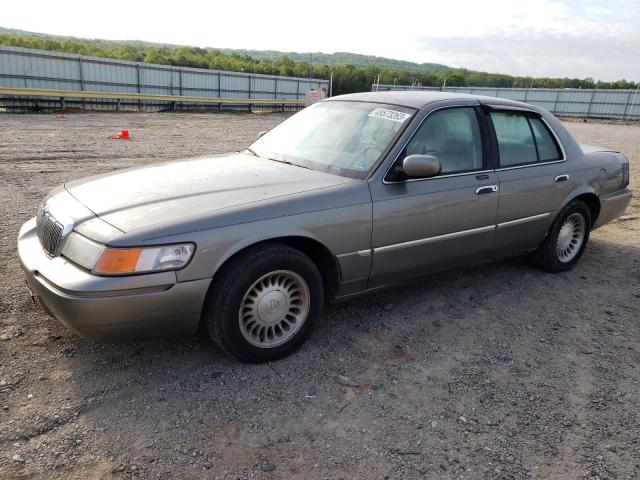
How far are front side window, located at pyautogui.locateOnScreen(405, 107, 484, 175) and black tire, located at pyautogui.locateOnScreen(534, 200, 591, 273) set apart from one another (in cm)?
A: 126

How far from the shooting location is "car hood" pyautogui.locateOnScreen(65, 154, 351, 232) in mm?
2926

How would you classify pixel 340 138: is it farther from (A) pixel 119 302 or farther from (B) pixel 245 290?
(A) pixel 119 302

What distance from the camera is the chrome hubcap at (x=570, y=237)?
4.98m

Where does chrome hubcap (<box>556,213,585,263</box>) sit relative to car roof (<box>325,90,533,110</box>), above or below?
below

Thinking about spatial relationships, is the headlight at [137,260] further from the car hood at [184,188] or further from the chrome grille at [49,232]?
the chrome grille at [49,232]

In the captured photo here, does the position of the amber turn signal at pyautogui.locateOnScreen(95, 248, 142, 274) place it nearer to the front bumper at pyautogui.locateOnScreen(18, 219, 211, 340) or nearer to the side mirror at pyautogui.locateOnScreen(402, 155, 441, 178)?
the front bumper at pyautogui.locateOnScreen(18, 219, 211, 340)

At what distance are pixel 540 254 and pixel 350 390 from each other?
112 inches

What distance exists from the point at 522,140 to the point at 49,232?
150 inches

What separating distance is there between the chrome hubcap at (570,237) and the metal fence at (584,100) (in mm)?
33915

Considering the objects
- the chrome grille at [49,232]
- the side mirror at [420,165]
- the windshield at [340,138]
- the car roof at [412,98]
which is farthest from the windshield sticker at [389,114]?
the chrome grille at [49,232]

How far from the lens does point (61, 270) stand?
280 centimetres

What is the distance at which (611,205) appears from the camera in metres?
5.37

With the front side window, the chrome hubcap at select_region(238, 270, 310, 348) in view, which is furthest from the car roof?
the chrome hubcap at select_region(238, 270, 310, 348)

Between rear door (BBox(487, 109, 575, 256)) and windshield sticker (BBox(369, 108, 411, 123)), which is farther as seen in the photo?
rear door (BBox(487, 109, 575, 256))
